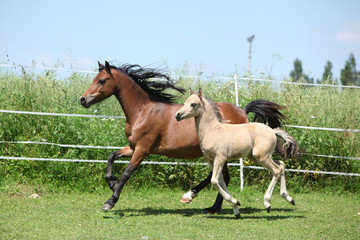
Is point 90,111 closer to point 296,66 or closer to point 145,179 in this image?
point 145,179

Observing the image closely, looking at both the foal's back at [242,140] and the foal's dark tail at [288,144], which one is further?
the foal's dark tail at [288,144]

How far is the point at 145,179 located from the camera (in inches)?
337

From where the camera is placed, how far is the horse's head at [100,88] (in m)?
6.44

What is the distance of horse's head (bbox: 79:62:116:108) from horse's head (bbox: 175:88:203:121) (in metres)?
1.32

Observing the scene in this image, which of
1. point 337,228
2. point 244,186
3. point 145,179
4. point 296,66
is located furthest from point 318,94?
point 296,66

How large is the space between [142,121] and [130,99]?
15.7 inches

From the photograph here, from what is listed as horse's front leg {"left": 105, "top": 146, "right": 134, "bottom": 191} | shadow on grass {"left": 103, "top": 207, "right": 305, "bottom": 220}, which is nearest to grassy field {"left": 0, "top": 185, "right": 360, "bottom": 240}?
shadow on grass {"left": 103, "top": 207, "right": 305, "bottom": 220}

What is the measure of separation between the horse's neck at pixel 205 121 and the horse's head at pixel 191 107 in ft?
0.29

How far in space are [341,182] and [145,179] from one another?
3.84 m

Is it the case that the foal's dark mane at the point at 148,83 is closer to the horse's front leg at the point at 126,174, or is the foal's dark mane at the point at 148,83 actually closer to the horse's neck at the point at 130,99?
the horse's neck at the point at 130,99

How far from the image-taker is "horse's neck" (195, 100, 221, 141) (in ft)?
19.6

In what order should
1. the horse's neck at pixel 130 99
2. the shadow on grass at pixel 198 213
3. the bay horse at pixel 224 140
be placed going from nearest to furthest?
1. the bay horse at pixel 224 140
2. the shadow on grass at pixel 198 213
3. the horse's neck at pixel 130 99

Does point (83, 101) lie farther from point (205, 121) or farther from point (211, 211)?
point (211, 211)

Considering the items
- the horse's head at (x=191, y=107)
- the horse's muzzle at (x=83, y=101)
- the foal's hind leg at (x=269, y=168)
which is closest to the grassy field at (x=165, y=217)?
the foal's hind leg at (x=269, y=168)
